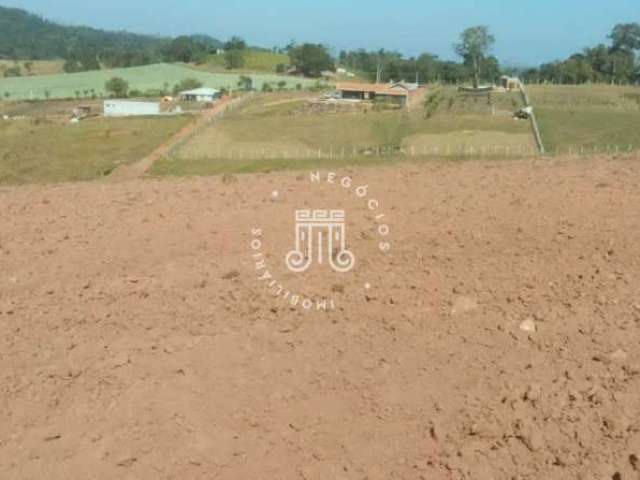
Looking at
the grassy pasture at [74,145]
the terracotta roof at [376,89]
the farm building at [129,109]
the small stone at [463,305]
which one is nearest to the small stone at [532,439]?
the small stone at [463,305]

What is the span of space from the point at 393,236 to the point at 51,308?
349 centimetres

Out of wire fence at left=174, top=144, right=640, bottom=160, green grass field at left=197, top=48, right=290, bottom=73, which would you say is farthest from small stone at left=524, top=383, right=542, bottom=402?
green grass field at left=197, top=48, right=290, bottom=73

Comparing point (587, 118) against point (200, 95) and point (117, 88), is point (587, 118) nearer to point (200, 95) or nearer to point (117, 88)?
point (200, 95)

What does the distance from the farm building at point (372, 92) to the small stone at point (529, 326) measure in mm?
51542

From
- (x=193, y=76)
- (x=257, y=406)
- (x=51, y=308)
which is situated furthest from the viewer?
(x=193, y=76)

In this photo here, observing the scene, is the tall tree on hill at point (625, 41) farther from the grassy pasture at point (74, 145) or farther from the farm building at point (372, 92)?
the grassy pasture at point (74, 145)

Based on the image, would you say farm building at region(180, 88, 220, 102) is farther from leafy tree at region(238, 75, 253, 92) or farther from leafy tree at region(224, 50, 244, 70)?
leafy tree at region(224, 50, 244, 70)

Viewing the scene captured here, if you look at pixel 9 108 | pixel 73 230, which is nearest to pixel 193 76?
pixel 9 108

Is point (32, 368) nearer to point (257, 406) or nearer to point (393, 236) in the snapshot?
point (257, 406)

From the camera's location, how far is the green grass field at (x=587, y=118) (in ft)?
104

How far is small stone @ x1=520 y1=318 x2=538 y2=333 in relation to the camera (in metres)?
5.64

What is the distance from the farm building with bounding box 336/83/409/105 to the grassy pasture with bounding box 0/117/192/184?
Answer: 1781 centimetres

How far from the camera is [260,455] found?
483 centimetres

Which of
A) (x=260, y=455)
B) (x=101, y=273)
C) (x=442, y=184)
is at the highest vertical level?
(x=442, y=184)
